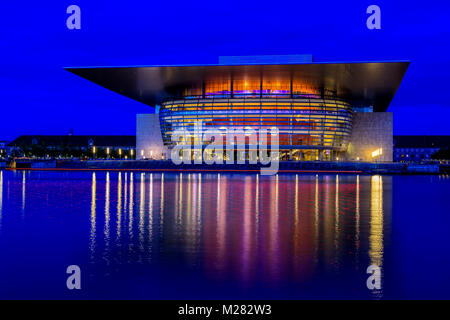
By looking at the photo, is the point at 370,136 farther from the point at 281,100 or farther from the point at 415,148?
the point at 415,148

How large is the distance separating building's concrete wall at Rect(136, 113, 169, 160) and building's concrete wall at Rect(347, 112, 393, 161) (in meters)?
28.3

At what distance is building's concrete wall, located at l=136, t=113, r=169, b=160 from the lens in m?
73.7

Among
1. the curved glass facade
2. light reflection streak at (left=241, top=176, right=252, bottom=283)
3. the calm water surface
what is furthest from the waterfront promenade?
light reflection streak at (left=241, top=176, right=252, bottom=283)

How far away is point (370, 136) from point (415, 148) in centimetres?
6240

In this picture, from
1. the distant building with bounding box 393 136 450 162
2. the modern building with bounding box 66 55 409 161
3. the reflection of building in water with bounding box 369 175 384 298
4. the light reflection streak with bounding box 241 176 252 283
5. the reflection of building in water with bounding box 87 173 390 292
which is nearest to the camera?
the light reflection streak with bounding box 241 176 252 283

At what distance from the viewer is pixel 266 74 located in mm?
54469

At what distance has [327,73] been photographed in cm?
5200

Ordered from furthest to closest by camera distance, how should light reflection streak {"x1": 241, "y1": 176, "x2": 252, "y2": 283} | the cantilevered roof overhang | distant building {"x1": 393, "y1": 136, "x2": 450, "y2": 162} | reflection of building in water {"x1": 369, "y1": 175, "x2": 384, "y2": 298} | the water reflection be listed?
1. distant building {"x1": 393, "y1": 136, "x2": 450, "y2": 162}
2. the cantilevered roof overhang
3. reflection of building in water {"x1": 369, "y1": 175, "x2": 384, "y2": 298}
4. the water reflection
5. light reflection streak {"x1": 241, "y1": 176, "x2": 252, "y2": 283}

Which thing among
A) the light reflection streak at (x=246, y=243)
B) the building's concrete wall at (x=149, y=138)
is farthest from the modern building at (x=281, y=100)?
the light reflection streak at (x=246, y=243)

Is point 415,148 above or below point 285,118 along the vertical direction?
below

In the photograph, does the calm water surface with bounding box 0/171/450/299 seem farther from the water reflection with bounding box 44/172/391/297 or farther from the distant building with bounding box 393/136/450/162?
the distant building with bounding box 393/136/450/162

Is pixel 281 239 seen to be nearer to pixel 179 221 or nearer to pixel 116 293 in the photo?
pixel 179 221

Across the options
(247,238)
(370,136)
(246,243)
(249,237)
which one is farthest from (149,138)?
(246,243)

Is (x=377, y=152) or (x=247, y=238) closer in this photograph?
(x=247, y=238)
